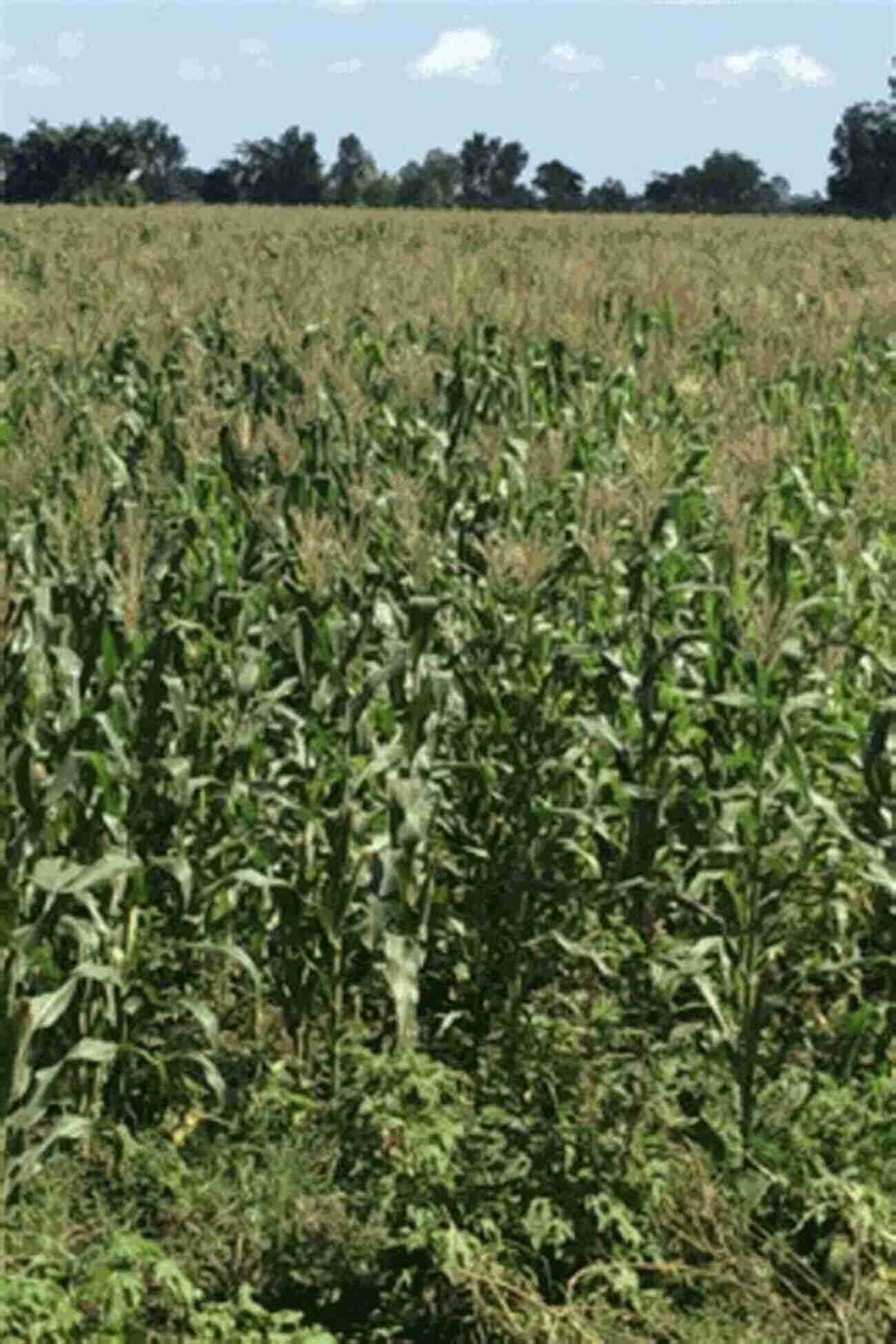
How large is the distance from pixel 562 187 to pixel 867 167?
15037mm

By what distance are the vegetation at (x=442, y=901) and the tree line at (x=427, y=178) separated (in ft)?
184

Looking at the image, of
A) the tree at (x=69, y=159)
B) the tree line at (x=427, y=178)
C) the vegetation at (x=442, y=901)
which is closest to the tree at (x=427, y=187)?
the tree line at (x=427, y=178)

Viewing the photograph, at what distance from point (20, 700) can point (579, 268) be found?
11.2m

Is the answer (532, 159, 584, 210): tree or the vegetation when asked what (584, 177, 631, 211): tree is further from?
the vegetation

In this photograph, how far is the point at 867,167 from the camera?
10125 centimetres

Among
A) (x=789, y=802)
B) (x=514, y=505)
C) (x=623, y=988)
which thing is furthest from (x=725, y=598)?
(x=514, y=505)

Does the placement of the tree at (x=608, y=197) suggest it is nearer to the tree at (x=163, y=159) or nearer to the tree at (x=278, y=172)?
the tree at (x=278, y=172)

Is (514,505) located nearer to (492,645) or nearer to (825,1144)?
(492,645)

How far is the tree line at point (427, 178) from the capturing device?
80438 mm

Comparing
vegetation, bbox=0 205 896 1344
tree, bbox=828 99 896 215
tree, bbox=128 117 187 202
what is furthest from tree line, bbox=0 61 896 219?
vegetation, bbox=0 205 896 1344

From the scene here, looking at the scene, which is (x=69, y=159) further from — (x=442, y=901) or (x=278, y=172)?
(x=442, y=901)

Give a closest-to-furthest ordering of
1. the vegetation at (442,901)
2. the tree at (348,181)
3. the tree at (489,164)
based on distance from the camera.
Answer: the vegetation at (442,901) → the tree at (348,181) → the tree at (489,164)

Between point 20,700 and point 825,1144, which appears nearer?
point 825,1144

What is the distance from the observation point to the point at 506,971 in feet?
19.1
